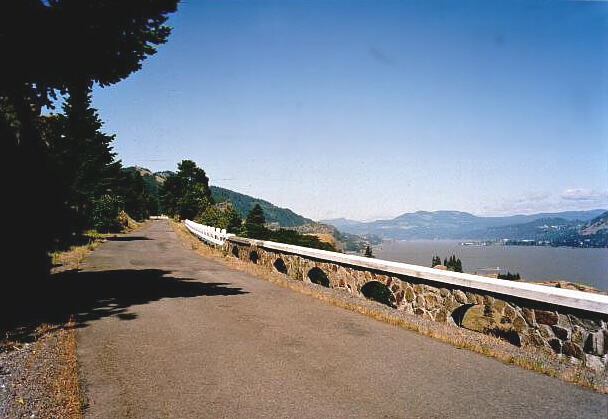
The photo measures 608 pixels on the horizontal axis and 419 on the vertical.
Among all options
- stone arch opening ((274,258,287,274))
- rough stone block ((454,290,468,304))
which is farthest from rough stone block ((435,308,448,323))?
stone arch opening ((274,258,287,274))

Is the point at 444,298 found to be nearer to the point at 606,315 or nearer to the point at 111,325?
the point at 606,315

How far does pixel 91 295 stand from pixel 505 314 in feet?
31.2

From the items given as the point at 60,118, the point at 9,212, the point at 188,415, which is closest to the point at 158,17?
the point at 9,212

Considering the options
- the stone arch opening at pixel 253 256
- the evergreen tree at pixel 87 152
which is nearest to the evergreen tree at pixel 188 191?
the evergreen tree at pixel 87 152

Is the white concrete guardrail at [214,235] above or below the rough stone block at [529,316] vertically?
above

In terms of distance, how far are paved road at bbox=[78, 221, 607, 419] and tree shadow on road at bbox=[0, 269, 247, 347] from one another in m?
0.15

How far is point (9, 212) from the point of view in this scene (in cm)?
864

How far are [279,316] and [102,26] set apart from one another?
24.6ft

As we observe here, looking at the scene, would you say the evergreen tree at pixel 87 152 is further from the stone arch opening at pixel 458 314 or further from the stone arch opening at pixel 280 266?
the stone arch opening at pixel 458 314

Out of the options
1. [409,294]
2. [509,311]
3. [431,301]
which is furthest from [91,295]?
[509,311]

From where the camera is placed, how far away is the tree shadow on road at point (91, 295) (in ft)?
23.1

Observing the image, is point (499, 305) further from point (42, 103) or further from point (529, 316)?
point (42, 103)

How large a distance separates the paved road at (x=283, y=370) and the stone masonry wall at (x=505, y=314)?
3.86ft

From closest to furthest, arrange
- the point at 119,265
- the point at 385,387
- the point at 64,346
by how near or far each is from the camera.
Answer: the point at 385,387, the point at 64,346, the point at 119,265
